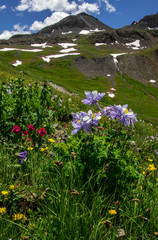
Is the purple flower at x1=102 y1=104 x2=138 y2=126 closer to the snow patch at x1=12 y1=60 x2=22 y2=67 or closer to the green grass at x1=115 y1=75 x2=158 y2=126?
the green grass at x1=115 y1=75 x2=158 y2=126

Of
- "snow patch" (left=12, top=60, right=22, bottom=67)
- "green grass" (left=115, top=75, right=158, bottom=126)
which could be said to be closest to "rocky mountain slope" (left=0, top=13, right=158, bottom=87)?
"green grass" (left=115, top=75, right=158, bottom=126)

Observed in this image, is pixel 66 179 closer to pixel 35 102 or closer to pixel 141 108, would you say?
pixel 35 102

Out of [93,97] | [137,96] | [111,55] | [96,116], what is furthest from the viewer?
[111,55]

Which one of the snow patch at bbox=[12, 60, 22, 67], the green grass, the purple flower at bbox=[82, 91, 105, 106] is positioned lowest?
the green grass

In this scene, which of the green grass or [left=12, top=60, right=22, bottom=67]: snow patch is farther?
[left=12, top=60, right=22, bottom=67]: snow patch

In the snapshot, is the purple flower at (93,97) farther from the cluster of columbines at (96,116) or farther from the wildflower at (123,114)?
the wildflower at (123,114)

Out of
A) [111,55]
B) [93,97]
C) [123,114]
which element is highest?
[111,55]

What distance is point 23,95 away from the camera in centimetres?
489

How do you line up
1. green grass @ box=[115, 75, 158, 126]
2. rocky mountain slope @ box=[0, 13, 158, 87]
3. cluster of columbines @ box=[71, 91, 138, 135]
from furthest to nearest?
rocky mountain slope @ box=[0, 13, 158, 87]
green grass @ box=[115, 75, 158, 126]
cluster of columbines @ box=[71, 91, 138, 135]

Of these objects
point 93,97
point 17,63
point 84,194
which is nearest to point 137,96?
point 17,63

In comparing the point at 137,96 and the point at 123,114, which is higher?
the point at 123,114

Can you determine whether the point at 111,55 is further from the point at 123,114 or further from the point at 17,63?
the point at 123,114

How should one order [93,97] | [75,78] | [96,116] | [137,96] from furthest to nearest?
[75,78] < [137,96] < [93,97] < [96,116]

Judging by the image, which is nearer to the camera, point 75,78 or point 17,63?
point 75,78
